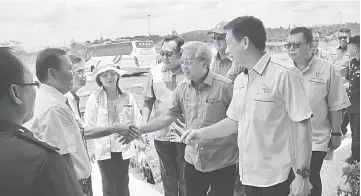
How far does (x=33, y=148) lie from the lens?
3.11 feet

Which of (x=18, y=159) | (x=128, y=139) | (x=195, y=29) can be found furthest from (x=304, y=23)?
(x=18, y=159)

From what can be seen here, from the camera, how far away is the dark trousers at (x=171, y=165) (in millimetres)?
2728

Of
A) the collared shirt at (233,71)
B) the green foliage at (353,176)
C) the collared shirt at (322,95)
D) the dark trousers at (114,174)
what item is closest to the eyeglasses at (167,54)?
the collared shirt at (233,71)

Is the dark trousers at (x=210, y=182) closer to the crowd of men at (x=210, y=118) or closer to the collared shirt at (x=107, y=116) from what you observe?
the crowd of men at (x=210, y=118)

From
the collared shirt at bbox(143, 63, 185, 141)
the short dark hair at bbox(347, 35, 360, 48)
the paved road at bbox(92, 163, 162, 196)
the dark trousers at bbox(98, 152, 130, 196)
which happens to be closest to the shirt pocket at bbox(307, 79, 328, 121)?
the short dark hair at bbox(347, 35, 360, 48)

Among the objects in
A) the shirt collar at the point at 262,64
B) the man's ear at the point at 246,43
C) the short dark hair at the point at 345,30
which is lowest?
the shirt collar at the point at 262,64

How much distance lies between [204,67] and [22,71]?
131 cm

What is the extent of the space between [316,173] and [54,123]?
1.59m

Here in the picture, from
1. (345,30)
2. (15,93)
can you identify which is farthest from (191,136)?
(345,30)

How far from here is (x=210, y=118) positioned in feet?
7.25

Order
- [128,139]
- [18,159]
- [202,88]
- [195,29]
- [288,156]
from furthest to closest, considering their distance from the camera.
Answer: [195,29]
[128,139]
[202,88]
[288,156]
[18,159]

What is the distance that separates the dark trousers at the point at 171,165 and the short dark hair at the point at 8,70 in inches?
69.2

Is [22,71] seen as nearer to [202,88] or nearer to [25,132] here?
[25,132]

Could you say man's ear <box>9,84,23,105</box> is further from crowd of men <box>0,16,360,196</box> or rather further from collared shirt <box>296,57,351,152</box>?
collared shirt <box>296,57,351,152</box>
